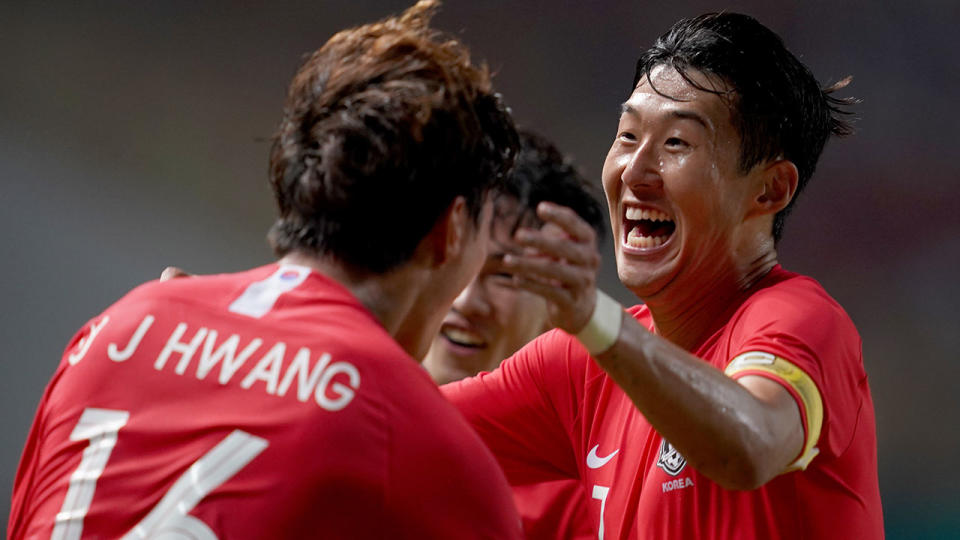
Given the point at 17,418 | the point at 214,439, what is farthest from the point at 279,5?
the point at 214,439

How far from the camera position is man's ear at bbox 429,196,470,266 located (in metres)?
1.81

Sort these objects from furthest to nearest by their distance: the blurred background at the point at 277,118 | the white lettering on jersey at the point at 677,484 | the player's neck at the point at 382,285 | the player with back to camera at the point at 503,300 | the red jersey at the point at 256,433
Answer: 1. the blurred background at the point at 277,118
2. the player with back to camera at the point at 503,300
3. the white lettering on jersey at the point at 677,484
4. the player's neck at the point at 382,285
5. the red jersey at the point at 256,433

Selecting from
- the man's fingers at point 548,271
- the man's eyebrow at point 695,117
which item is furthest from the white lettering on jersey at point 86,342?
the man's eyebrow at point 695,117

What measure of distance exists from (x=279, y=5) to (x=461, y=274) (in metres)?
5.36

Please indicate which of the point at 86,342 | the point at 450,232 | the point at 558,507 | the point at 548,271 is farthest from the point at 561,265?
the point at 558,507

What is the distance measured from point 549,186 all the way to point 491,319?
0.61 metres

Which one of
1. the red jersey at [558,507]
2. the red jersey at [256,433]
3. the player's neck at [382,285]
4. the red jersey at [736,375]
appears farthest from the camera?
the red jersey at [558,507]

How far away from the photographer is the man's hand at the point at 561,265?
165 centimetres

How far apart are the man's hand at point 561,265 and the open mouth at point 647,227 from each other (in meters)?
0.94

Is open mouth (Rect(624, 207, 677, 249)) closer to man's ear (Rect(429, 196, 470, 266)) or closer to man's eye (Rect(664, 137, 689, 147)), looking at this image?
man's eye (Rect(664, 137, 689, 147))

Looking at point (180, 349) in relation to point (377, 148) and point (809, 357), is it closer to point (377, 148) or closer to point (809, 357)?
point (377, 148)

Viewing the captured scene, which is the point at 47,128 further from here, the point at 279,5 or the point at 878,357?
the point at 878,357

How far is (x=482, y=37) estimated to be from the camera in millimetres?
6789

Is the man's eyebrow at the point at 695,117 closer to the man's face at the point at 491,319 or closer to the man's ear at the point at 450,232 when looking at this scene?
the man's ear at the point at 450,232
